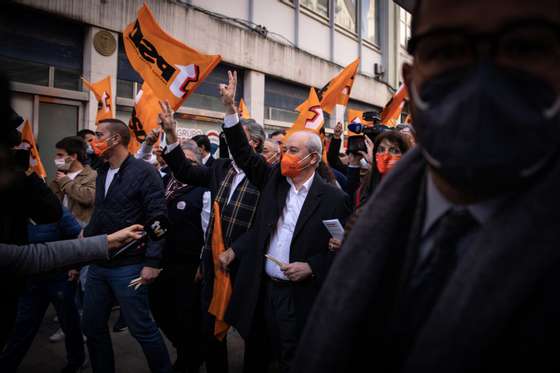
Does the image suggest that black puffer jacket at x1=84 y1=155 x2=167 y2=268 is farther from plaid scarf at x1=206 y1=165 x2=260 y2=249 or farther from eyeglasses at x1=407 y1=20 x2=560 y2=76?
eyeglasses at x1=407 y1=20 x2=560 y2=76

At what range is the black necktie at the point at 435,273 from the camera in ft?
2.95

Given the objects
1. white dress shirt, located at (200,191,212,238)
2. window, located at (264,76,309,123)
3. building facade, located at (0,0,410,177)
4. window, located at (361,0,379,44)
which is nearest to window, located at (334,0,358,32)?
building facade, located at (0,0,410,177)

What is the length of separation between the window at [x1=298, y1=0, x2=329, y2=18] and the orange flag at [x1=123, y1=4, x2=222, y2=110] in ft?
35.7

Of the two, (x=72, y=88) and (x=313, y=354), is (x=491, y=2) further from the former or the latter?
(x=72, y=88)

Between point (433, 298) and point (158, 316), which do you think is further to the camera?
point (158, 316)

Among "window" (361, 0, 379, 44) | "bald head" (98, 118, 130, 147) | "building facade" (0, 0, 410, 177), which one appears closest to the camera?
"bald head" (98, 118, 130, 147)

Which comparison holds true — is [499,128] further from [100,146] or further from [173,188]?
[173,188]

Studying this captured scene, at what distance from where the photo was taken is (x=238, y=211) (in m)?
3.46

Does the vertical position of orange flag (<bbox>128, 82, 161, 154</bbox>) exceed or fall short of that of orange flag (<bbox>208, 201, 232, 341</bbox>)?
it exceeds it

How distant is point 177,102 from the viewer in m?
3.93

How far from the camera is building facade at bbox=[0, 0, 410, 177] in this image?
7.88 metres

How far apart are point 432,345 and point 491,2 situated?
2.23 ft

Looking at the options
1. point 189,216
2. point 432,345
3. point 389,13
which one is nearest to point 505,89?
point 432,345

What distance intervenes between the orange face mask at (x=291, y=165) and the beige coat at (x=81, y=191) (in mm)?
2358
